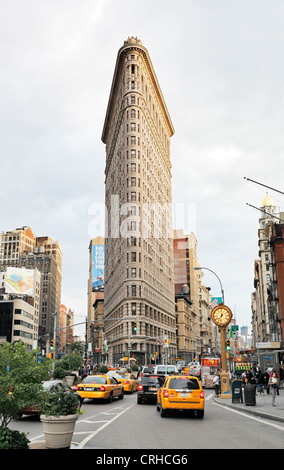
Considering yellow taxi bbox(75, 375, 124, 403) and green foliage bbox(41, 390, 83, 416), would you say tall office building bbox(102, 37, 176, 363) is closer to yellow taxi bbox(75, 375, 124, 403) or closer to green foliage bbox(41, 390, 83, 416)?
yellow taxi bbox(75, 375, 124, 403)

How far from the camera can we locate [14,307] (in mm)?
113500

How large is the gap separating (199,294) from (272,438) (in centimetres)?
18011

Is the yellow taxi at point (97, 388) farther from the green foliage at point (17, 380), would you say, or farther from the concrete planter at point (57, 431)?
the concrete planter at point (57, 431)

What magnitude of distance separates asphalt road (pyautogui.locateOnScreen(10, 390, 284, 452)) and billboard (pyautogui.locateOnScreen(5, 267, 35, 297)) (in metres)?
101

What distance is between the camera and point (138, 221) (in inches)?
3273

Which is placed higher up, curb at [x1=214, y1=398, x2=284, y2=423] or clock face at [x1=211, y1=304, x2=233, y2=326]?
clock face at [x1=211, y1=304, x2=233, y2=326]

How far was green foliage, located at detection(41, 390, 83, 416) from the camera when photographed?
922 cm

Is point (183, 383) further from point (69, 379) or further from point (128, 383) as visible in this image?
point (69, 379)

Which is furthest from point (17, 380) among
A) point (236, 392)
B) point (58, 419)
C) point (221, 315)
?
point (221, 315)

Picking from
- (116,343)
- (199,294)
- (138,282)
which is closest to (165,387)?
(138,282)

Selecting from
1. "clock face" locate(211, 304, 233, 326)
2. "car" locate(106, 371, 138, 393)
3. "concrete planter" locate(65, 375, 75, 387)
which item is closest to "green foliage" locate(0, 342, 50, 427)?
"clock face" locate(211, 304, 233, 326)

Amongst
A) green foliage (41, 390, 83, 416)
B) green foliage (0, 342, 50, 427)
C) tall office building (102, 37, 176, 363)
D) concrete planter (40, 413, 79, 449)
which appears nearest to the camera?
green foliage (0, 342, 50, 427)

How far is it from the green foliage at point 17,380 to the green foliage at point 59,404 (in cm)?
31
